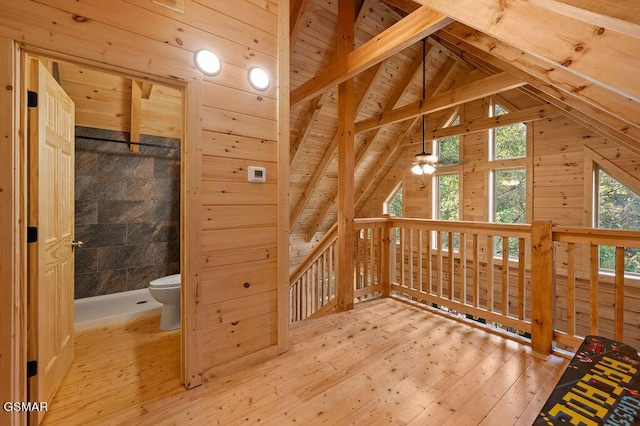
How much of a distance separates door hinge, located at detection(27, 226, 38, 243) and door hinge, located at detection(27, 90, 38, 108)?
0.61m

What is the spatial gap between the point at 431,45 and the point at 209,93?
414 centimetres

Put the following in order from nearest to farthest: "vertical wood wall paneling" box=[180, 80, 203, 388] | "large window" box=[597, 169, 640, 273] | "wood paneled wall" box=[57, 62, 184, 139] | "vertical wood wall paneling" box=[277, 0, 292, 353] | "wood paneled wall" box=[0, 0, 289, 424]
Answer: "wood paneled wall" box=[0, 0, 289, 424], "vertical wood wall paneling" box=[180, 80, 203, 388], "vertical wood wall paneling" box=[277, 0, 292, 353], "wood paneled wall" box=[57, 62, 184, 139], "large window" box=[597, 169, 640, 273]

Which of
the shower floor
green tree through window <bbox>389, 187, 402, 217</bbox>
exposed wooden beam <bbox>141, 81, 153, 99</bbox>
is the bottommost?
the shower floor

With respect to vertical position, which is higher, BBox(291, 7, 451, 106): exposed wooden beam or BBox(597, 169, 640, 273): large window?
BBox(291, 7, 451, 106): exposed wooden beam

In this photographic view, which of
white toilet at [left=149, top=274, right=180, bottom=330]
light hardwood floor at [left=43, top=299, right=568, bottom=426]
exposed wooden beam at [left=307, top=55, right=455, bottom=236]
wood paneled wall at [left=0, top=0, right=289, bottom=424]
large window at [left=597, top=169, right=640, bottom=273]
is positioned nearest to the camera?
wood paneled wall at [left=0, top=0, right=289, bottom=424]

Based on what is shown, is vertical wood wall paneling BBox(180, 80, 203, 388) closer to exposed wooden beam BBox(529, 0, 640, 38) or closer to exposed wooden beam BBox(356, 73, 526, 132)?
exposed wooden beam BBox(529, 0, 640, 38)

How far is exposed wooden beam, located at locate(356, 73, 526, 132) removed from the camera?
269cm

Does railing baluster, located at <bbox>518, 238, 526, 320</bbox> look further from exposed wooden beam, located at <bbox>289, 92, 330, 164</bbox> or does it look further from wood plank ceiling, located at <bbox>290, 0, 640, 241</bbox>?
exposed wooden beam, located at <bbox>289, 92, 330, 164</bbox>

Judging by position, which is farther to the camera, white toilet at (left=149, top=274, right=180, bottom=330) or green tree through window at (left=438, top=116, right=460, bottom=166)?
green tree through window at (left=438, top=116, right=460, bottom=166)

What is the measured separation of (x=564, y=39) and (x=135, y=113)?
398 cm

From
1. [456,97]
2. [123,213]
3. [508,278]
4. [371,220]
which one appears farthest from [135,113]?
[508,278]

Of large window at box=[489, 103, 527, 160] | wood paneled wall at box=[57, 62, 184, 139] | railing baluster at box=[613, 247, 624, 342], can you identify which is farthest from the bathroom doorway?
large window at box=[489, 103, 527, 160]

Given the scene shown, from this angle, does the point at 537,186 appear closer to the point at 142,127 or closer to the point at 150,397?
the point at 150,397

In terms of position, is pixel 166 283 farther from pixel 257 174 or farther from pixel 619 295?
pixel 619 295
